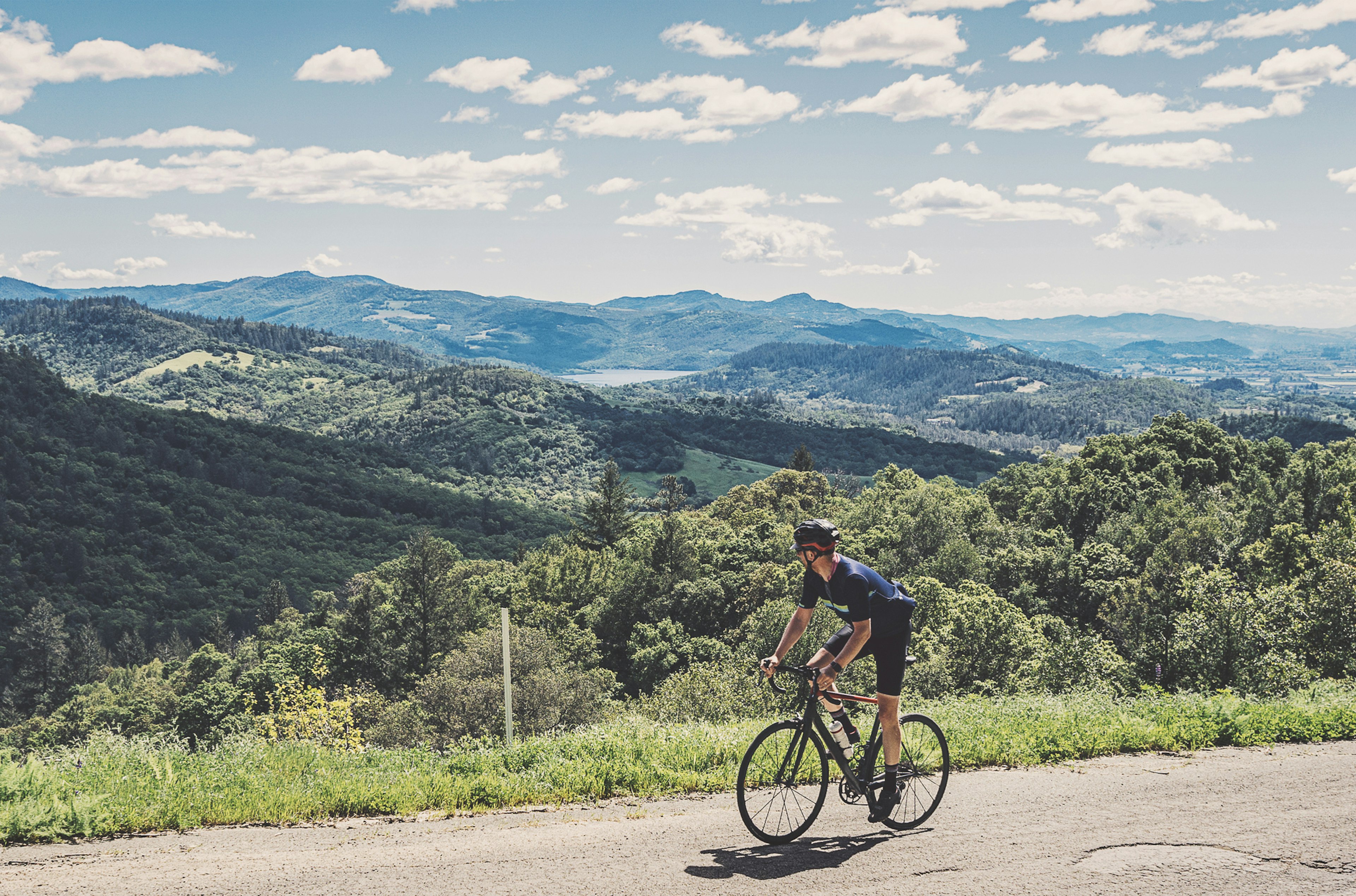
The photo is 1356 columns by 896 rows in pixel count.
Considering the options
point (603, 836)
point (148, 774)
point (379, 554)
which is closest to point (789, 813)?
point (603, 836)

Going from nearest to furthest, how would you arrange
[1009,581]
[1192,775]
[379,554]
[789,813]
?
1. [789,813]
2. [1192,775]
3. [1009,581]
4. [379,554]

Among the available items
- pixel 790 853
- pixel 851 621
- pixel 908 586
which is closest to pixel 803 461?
pixel 908 586

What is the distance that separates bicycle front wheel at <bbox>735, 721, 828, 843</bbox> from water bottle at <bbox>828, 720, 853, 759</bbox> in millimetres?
175

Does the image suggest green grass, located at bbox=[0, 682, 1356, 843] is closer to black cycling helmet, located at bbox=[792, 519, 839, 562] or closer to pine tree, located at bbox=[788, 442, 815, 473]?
black cycling helmet, located at bbox=[792, 519, 839, 562]

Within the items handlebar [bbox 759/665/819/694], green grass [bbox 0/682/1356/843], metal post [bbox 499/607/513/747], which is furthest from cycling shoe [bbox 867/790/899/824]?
metal post [bbox 499/607/513/747]

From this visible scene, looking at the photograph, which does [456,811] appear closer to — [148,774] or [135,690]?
[148,774]

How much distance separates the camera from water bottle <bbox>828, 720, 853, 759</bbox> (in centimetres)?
854

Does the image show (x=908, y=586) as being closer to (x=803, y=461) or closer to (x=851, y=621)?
(x=851, y=621)

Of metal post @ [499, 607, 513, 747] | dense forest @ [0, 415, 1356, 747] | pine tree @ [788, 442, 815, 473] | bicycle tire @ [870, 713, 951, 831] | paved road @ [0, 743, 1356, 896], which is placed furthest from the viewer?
pine tree @ [788, 442, 815, 473]

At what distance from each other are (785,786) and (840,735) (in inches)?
32.6

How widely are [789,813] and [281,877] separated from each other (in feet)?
15.3

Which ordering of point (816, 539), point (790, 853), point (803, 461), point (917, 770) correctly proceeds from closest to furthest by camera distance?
point (790, 853), point (816, 539), point (917, 770), point (803, 461)

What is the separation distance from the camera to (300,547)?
635 ft

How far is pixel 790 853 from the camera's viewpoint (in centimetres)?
801
